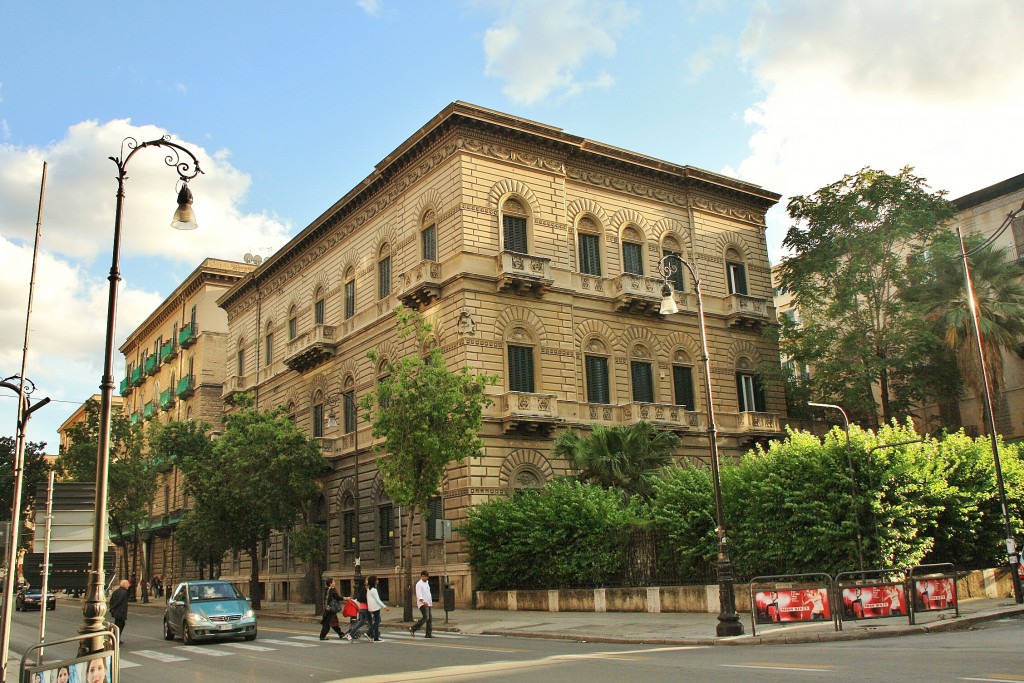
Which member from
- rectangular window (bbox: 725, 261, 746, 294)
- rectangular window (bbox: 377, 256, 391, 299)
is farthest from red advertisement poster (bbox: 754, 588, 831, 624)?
rectangular window (bbox: 725, 261, 746, 294)

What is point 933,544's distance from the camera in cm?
2316

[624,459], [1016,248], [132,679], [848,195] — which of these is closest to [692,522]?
[624,459]

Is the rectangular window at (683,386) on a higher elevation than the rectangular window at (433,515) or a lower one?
higher

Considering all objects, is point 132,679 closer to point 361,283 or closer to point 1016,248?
point 361,283

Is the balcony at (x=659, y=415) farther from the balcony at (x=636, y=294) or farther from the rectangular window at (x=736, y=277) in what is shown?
the rectangular window at (x=736, y=277)

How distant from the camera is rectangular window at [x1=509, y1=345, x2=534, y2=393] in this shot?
32.9 meters

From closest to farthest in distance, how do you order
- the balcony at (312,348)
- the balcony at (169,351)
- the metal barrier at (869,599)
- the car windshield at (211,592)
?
the metal barrier at (869,599) < the car windshield at (211,592) < the balcony at (312,348) < the balcony at (169,351)

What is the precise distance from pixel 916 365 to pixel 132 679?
107 ft

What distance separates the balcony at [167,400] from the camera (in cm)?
6326

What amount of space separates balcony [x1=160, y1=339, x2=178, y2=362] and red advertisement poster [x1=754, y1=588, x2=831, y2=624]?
5462 cm

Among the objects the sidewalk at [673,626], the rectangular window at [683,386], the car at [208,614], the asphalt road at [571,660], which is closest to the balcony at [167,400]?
the rectangular window at [683,386]

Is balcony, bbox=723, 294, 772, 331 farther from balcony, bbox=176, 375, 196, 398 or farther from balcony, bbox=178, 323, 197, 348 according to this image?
A: balcony, bbox=178, 323, 197, 348

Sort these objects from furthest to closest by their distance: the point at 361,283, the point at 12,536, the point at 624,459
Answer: the point at 361,283 < the point at 624,459 < the point at 12,536

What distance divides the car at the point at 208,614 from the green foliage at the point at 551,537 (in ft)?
28.6
